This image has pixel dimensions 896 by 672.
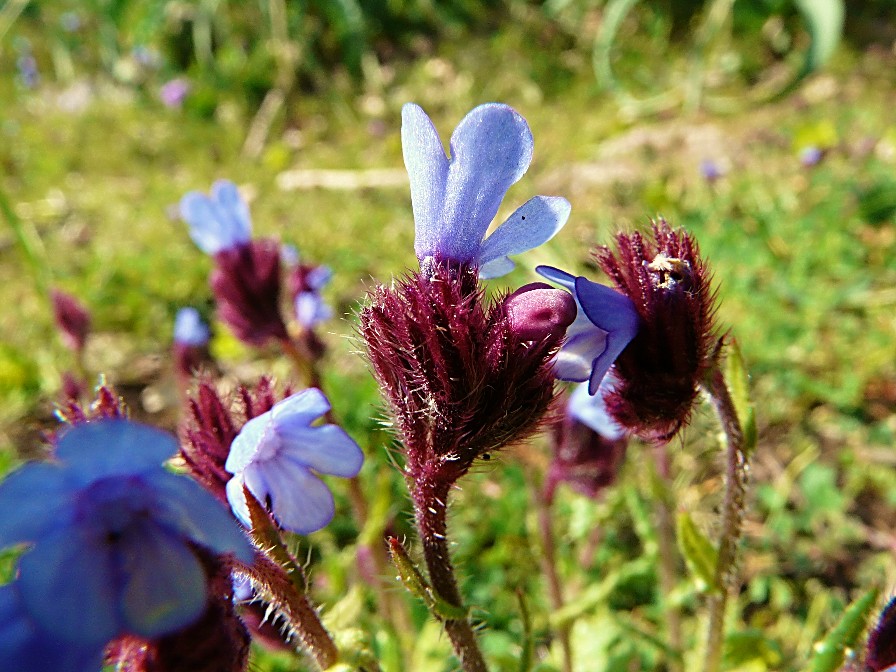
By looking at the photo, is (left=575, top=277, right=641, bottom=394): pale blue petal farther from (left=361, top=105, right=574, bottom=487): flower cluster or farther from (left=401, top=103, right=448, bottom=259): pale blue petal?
(left=401, top=103, right=448, bottom=259): pale blue petal

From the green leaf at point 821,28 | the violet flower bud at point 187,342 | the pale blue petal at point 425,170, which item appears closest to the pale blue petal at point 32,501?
the pale blue petal at point 425,170

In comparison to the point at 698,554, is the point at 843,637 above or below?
below

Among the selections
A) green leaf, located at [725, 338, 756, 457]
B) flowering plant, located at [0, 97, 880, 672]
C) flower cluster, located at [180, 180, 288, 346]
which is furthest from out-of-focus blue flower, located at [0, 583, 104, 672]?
flower cluster, located at [180, 180, 288, 346]

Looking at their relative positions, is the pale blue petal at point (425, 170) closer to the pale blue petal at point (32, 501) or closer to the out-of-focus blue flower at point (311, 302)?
the pale blue petal at point (32, 501)

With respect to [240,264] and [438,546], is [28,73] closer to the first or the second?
[240,264]

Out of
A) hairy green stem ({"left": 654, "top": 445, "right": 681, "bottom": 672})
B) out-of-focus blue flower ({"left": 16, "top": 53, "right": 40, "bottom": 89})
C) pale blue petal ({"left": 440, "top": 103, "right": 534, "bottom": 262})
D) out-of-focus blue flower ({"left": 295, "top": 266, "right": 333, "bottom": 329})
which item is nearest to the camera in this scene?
pale blue petal ({"left": 440, "top": 103, "right": 534, "bottom": 262})

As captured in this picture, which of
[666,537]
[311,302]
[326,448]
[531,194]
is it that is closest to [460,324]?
[326,448]
